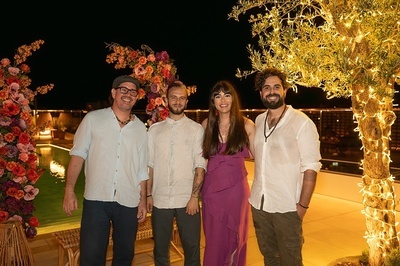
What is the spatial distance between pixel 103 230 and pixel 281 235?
4.56 feet

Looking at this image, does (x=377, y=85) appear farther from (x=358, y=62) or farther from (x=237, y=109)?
(x=237, y=109)

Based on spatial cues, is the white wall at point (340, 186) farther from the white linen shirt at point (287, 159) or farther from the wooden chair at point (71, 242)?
the white linen shirt at point (287, 159)

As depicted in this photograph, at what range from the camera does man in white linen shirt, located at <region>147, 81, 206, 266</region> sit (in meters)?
3.03

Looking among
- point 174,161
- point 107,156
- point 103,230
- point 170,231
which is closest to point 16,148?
point 107,156

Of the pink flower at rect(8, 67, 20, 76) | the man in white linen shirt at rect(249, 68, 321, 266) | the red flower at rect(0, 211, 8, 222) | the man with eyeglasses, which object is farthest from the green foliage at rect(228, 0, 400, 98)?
the red flower at rect(0, 211, 8, 222)

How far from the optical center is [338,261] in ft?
11.3

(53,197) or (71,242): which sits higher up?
(71,242)

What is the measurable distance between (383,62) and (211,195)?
1.72 metres

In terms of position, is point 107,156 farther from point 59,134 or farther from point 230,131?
point 59,134

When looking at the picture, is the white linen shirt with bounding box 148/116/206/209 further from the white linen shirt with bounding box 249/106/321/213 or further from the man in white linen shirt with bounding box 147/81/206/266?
the white linen shirt with bounding box 249/106/321/213

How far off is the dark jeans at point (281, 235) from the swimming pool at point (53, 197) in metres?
2.42

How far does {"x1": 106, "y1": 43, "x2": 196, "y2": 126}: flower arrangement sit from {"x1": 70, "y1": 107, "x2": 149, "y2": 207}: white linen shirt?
4.18 feet

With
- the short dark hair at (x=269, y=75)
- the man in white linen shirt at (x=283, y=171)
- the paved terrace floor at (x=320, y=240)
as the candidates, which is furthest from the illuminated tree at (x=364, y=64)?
the paved terrace floor at (x=320, y=240)

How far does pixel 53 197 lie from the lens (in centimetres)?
816
